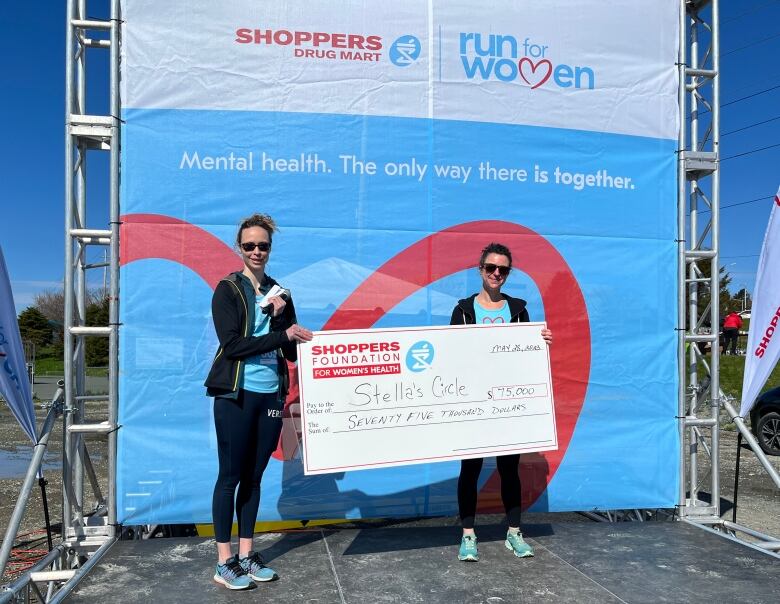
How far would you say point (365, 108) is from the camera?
15.0ft

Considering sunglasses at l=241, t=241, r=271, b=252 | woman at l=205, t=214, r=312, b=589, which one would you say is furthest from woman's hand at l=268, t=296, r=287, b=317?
sunglasses at l=241, t=241, r=271, b=252

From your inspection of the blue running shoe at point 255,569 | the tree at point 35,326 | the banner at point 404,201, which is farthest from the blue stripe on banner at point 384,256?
the tree at point 35,326

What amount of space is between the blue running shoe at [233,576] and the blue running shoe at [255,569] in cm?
5

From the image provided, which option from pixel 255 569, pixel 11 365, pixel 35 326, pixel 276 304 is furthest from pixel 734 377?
pixel 35 326

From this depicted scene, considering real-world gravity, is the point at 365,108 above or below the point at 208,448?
above

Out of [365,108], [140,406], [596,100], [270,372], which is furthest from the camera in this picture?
[596,100]

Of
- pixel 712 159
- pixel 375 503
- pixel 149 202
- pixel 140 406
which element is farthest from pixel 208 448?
pixel 712 159

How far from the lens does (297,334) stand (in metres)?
3.35

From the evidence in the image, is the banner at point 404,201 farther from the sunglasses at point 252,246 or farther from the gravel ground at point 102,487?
the gravel ground at point 102,487

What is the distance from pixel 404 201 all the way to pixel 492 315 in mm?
1181

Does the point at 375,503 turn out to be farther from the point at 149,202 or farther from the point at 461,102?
the point at 461,102

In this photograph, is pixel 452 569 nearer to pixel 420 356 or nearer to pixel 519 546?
pixel 519 546

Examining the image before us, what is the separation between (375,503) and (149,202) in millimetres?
2554

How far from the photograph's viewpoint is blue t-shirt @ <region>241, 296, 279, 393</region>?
130 inches
